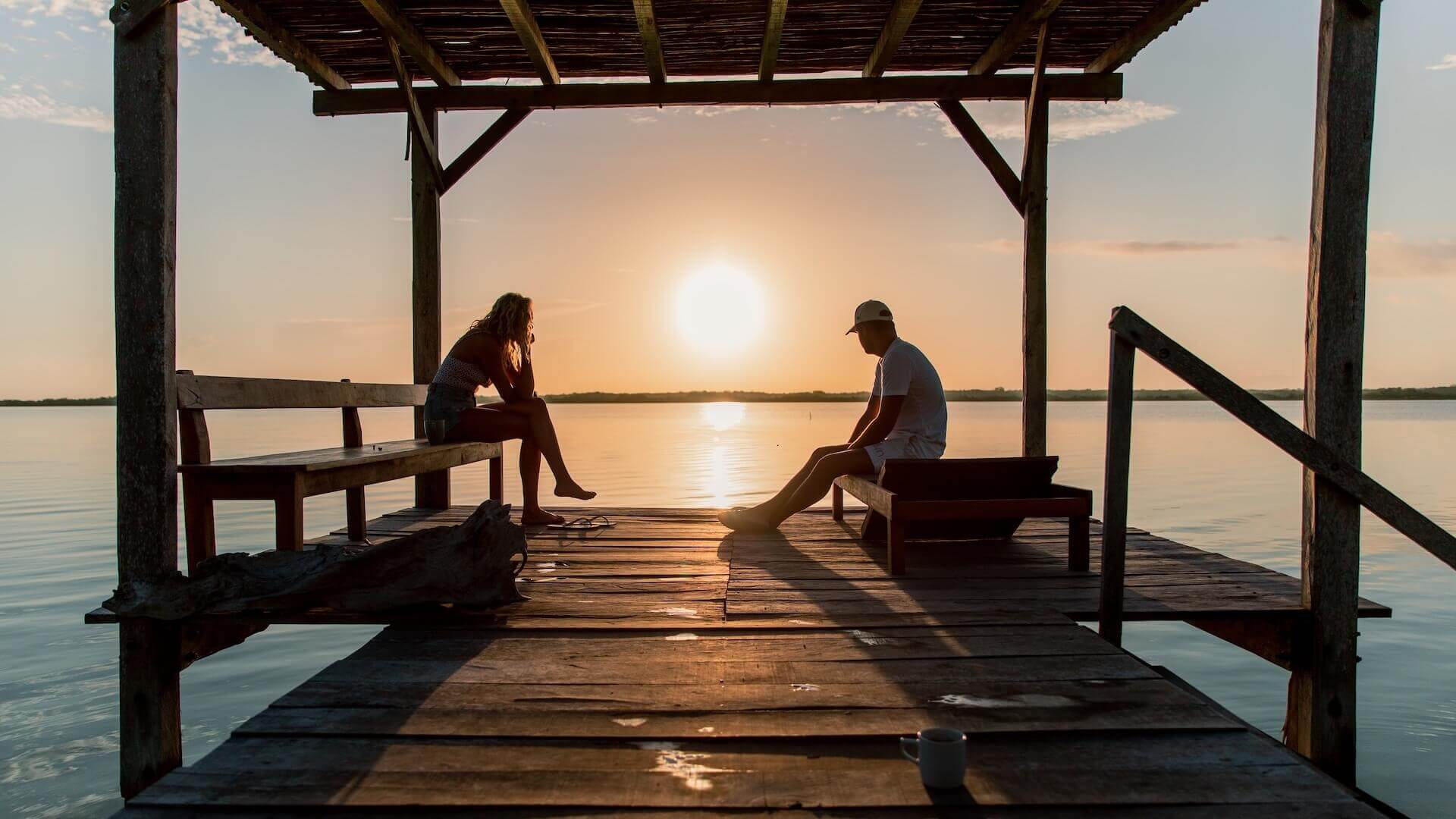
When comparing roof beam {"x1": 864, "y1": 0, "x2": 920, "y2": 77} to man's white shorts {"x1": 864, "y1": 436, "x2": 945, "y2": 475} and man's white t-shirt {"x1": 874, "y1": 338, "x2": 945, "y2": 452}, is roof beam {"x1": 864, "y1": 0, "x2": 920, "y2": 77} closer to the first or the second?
man's white t-shirt {"x1": 874, "y1": 338, "x2": 945, "y2": 452}

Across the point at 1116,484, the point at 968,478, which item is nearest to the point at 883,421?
the point at 968,478

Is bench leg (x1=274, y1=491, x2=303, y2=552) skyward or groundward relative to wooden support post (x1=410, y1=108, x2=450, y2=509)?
groundward

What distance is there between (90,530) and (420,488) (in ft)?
23.0

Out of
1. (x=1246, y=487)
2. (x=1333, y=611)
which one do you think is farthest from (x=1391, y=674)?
(x=1246, y=487)

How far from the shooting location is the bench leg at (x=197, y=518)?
4.84m

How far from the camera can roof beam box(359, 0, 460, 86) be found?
6379 mm

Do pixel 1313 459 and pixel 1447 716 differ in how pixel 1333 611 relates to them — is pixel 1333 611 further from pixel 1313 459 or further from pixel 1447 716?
pixel 1447 716

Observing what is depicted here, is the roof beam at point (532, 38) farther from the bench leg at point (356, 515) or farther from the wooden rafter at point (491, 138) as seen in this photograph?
the bench leg at point (356, 515)

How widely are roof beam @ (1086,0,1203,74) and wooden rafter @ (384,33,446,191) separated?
17.7ft

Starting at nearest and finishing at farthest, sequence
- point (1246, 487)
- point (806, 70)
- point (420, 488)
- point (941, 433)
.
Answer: point (941, 433)
point (806, 70)
point (420, 488)
point (1246, 487)

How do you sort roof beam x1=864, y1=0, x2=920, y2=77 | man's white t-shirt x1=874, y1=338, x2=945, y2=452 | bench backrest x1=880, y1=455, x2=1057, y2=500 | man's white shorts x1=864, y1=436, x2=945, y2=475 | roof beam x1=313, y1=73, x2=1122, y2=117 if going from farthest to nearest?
roof beam x1=313, y1=73, x2=1122, y2=117 → roof beam x1=864, y1=0, x2=920, y2=77 → man's white shorts x1=864, y1=436, x2=945, y2=475 → man's white t-shirt x1=874, y1=338, x2=945, y2=452 → bench backrest x1=880, y1=455, x2=1057, y2=500

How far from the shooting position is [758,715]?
2934 millimetres

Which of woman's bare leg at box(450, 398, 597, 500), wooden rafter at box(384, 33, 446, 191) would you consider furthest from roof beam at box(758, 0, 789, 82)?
woman's bare leg at box(450, 398, 597, 500)

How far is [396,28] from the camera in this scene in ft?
A: 21.8
